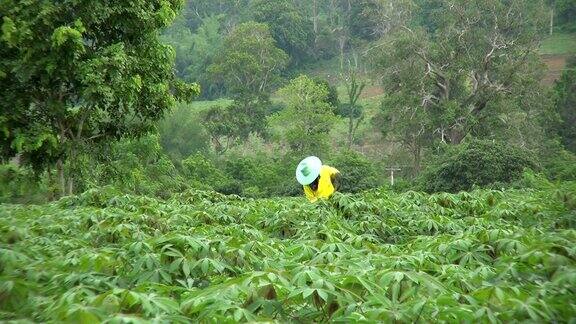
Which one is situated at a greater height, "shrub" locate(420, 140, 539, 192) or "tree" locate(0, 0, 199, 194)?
"tree" locate(0, 0, 199, 194)

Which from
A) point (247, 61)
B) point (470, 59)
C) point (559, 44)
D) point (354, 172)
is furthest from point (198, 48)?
point (354, 172)

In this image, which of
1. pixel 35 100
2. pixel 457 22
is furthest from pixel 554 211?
pixel 457 22

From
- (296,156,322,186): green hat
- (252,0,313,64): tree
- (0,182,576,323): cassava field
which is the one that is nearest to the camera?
(0,182,576,323): cassava field

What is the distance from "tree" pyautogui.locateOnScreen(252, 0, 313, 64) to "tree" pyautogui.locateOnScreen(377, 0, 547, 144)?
735 inches

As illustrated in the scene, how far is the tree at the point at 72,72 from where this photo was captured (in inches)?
336

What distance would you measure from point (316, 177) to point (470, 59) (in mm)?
18944

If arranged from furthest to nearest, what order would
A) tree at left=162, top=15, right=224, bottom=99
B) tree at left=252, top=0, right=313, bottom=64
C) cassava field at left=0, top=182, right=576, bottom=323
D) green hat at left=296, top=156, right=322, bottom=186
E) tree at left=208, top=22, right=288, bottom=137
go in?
tree at left=252, top=0, right=313, bottom=64 → tree at left=162, top=15, right=224, bottom=99 → tree at left=208, top=22, right=288, bottom=137 → green hat at left=296, top=156, right=322, bottom=186 → cassava field at left=0, top=182, right=576, bottom=323

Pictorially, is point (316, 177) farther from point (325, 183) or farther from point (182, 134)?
point (182, 134)

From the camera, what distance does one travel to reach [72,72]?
29.0 feet

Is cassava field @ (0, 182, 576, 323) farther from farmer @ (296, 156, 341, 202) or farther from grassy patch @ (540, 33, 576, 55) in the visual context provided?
grassy patch @ (540, 33, 576, 55)

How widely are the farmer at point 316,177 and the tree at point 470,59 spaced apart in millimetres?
17634

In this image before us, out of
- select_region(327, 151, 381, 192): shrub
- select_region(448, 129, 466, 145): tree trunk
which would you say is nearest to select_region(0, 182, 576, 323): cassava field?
select_region(327, 151, 381, 192): shrub

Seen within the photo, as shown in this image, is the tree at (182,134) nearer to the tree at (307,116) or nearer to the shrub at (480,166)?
the tree at (307,116)

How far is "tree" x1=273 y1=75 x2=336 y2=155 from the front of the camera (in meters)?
27.6
